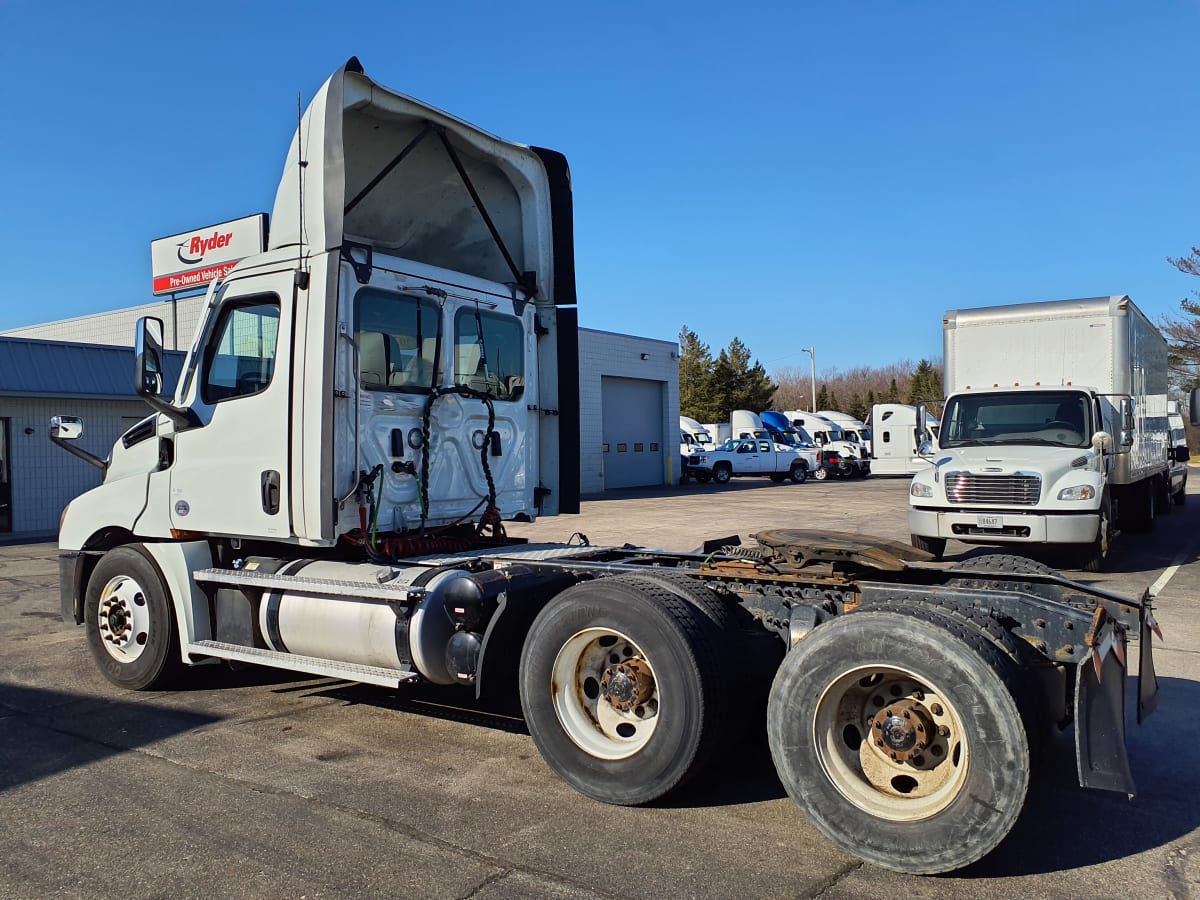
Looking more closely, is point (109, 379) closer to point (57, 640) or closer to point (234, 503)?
point (57, 640)

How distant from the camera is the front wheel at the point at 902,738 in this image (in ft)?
11.9

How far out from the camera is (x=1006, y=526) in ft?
37.5

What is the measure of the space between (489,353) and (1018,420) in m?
8.71

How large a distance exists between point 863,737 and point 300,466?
3717 mm

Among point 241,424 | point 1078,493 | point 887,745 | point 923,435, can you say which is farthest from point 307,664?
point 923,435

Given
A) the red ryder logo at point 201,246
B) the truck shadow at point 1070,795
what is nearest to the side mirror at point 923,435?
the truck shadow at point 1070,795

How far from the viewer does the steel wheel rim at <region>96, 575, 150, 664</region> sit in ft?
22.2

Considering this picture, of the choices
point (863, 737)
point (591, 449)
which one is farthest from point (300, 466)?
point (591, 449)

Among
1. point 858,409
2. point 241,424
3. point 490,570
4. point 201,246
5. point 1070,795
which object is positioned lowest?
point 1070,795

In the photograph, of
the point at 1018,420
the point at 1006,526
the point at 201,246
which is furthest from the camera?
the point at 1018,420

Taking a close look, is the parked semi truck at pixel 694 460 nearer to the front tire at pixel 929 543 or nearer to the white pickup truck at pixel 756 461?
the white pickup truck at pixel 756 461

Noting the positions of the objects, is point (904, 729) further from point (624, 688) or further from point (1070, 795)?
point (1070, 795)

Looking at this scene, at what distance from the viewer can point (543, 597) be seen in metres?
5.31

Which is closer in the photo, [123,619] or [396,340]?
[396,340]
